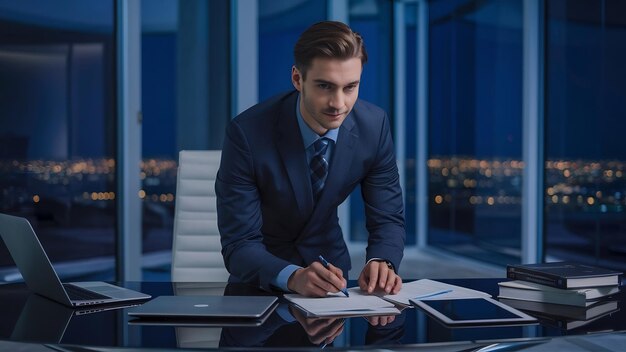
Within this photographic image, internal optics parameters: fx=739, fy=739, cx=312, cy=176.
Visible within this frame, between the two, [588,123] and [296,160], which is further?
[588,123]

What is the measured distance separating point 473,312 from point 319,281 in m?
0.36

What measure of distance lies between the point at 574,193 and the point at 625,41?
1.42 meters

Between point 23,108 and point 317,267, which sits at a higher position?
point 23,108

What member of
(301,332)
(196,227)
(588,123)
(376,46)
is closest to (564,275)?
(301,332)

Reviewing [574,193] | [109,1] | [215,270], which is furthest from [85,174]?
[574,193]

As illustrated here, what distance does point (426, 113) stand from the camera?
7.93 metres

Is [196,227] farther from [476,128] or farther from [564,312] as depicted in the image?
[476,128]

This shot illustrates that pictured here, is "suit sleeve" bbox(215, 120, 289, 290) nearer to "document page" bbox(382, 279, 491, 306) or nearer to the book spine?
"document page" bbox(382, 279, 491, 306)

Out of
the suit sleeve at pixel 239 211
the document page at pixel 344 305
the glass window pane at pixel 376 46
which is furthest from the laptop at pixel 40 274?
the glass window pane at pixel 376 46

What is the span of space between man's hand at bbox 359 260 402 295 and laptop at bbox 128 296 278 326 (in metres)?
0.24

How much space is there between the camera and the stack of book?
1614 mm

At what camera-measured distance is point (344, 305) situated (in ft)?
5.20

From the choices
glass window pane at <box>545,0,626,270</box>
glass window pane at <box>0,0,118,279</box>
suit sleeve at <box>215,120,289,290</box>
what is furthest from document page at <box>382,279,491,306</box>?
glass window pane at <box>545,0,626,270</box>

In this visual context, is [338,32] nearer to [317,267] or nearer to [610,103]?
[317,267]
